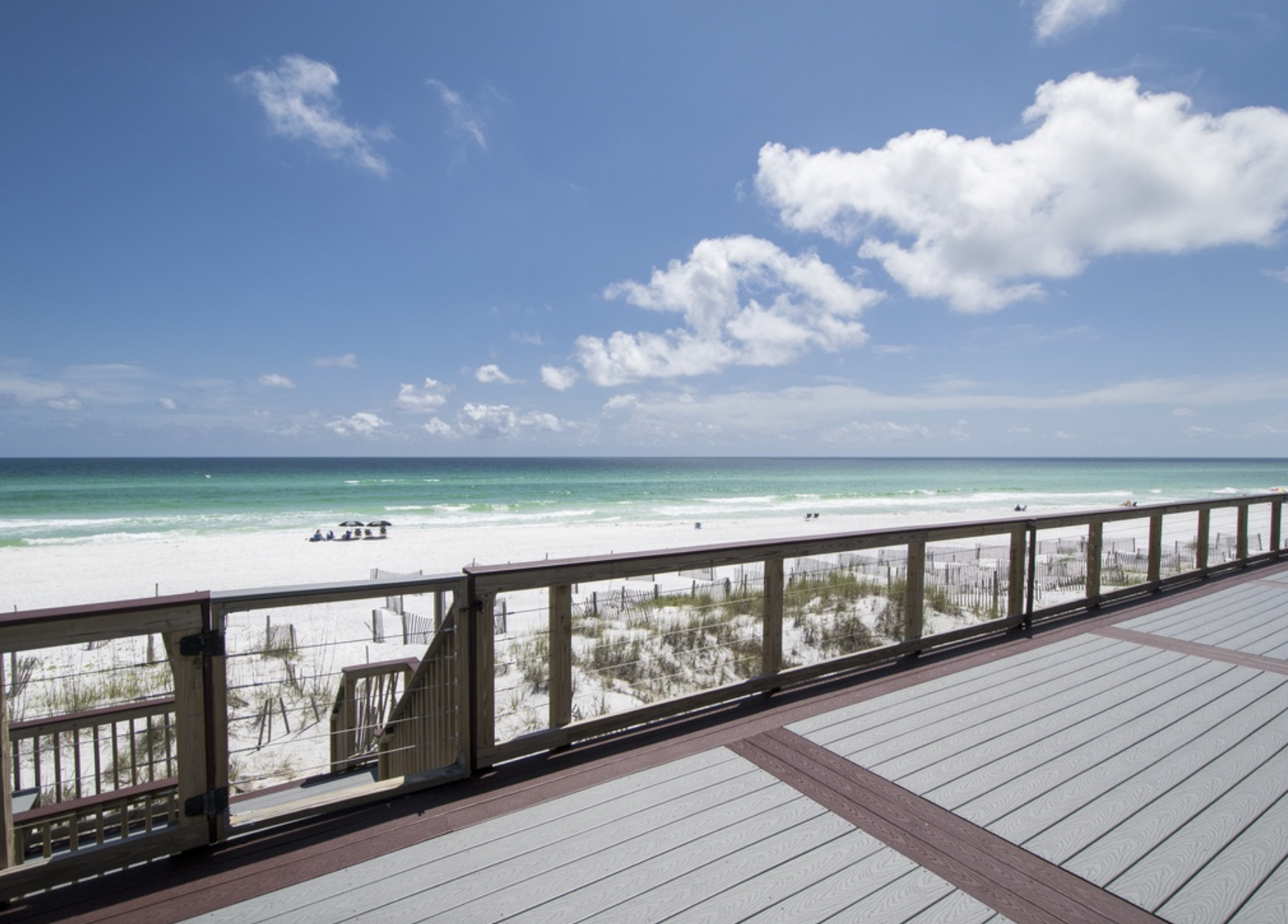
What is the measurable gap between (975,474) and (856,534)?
89345 mm

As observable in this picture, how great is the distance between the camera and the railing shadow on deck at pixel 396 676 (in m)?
2.08

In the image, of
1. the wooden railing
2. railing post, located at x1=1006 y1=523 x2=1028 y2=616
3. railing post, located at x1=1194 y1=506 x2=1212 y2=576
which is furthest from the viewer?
railing post, located at x1=1194 y1=506 x2=1212 y2=576

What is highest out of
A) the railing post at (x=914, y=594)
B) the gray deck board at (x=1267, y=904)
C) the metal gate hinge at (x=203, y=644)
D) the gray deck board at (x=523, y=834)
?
the metal gate hinge at (x=203, y=644)

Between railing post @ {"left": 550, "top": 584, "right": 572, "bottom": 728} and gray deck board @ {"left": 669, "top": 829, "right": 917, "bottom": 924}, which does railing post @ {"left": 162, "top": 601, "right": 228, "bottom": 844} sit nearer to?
railing post @ {"left": 550, "top": 584, "right": 572, "bottom": 728}

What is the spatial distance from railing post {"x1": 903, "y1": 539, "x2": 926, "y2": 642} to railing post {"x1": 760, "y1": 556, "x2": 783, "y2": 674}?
112cm

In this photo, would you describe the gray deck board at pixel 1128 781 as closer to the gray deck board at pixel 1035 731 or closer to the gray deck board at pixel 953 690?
the gray deck board at pixel 1035 731

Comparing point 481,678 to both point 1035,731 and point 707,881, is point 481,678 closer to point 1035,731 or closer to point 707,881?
point 707,881

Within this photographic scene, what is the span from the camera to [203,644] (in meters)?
2.08

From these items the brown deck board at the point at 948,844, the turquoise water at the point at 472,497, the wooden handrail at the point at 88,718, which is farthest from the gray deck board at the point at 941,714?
the turquoise water at the point at 472,497

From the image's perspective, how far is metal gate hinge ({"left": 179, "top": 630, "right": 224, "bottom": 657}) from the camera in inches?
80.5

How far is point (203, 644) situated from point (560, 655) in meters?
1.35

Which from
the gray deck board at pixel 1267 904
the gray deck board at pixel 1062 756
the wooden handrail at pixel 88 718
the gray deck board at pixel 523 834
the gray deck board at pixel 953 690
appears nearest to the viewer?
the gray deck board at pixel 1267 904

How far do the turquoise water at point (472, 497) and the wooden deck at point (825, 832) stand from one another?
29.7 m

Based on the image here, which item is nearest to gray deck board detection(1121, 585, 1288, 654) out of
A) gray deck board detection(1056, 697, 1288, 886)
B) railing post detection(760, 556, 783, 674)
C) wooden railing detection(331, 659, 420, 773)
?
gray deck board detection(1056, 697, 1288, 886)
